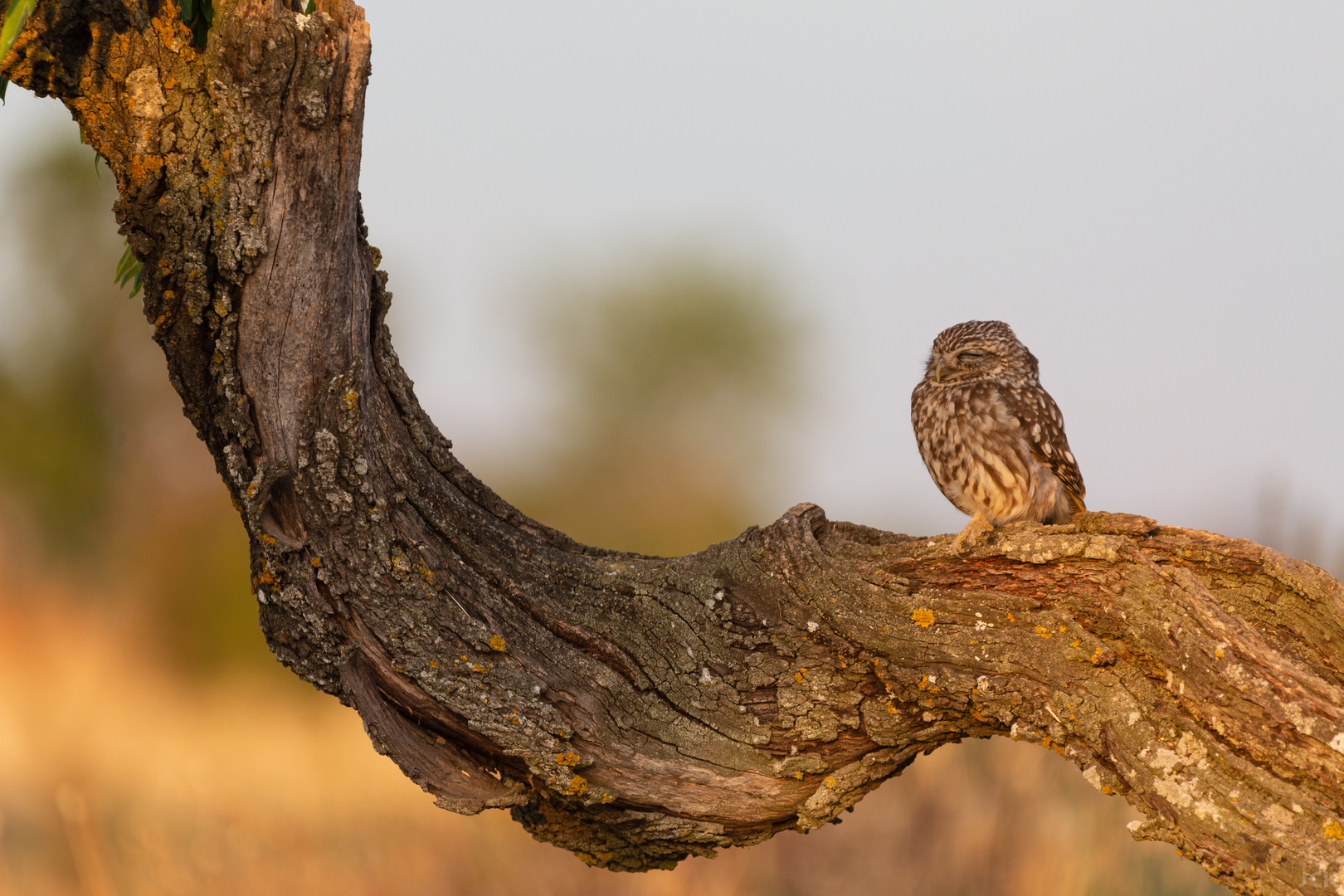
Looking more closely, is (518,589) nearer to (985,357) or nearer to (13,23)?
(13,23)

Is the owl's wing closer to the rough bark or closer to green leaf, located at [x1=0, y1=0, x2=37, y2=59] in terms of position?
the rough bark

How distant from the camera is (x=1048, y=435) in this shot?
3.74 metres

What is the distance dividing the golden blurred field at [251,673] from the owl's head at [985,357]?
2.97 metres

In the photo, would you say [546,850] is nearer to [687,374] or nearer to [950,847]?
[950,847]

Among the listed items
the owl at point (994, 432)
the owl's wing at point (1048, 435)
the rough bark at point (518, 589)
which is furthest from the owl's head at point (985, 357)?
the rough bark at point (518, 589)

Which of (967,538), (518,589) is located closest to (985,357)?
(967,538)

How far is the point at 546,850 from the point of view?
5688 millimetres

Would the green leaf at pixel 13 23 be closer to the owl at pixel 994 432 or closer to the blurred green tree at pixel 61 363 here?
the owl at pixel 994 432

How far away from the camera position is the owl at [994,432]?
3.70 m

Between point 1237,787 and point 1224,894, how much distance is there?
3986 millimetres

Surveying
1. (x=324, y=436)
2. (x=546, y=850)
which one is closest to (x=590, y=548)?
(x=324, y=436)

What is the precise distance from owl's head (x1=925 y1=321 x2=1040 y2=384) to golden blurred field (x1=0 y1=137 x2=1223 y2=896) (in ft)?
9.74

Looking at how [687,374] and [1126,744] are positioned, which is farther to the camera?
[687,374]

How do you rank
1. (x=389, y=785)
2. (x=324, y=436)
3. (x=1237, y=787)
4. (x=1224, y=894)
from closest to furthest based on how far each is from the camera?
(x=1237, y=787) → (x=324, y=436) → (x=1224, y=894) → (x=389, y=785)
